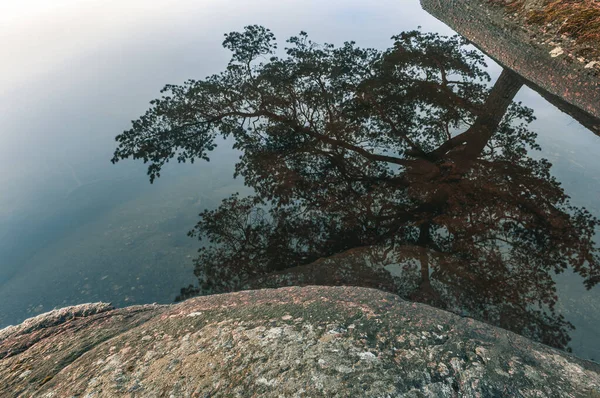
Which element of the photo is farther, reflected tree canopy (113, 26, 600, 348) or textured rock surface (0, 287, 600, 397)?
reflected tree canopy (113, 26, 600, 348)

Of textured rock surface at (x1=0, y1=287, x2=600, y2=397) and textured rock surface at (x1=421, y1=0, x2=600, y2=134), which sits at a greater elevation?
textured rock surface at (x1=421, y1=0, x2=600, y2=134)

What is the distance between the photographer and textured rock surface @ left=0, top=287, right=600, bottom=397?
1532 millimetres

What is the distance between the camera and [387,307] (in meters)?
2.15

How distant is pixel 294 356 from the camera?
1667 mm

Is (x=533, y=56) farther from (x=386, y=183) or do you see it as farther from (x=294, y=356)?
(x=294, y=356)

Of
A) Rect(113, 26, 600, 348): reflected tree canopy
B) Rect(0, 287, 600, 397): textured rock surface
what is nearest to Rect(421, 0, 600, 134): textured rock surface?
Rect(113, 26, 600, 348): reflected tree canopy

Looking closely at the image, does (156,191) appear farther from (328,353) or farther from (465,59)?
(465,59)

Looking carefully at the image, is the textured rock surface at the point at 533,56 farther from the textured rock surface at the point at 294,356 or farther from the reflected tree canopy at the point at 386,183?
the textured rock surface at the point at 294,356

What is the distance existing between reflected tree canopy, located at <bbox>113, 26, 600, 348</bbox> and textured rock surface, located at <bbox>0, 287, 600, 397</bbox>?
1042 millimetres

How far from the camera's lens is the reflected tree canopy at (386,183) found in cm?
316

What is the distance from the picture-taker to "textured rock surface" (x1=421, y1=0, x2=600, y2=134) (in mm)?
2951

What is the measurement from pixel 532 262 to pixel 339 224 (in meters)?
2.09

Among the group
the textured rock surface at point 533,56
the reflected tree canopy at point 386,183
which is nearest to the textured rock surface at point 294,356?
the reflected tree canopy at point 386,183

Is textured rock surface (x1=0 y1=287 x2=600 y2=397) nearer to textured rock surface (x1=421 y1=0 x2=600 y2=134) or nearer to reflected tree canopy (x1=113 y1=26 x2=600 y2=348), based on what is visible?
reflected tree canopy (x1=113 y1=26 x2=600 y2=348)
